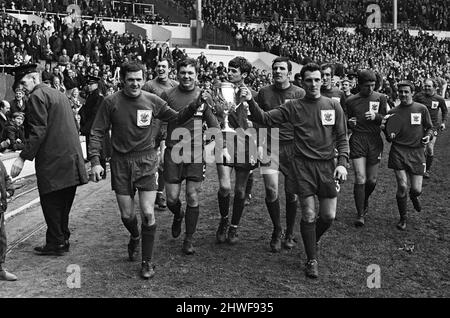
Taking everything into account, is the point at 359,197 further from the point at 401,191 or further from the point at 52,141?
the point at 52,141

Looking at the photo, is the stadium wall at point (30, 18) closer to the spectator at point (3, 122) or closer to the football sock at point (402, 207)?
the spectator at point (3, 122)

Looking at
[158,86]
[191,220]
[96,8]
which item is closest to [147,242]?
[191,220]

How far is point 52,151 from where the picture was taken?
5.84 m

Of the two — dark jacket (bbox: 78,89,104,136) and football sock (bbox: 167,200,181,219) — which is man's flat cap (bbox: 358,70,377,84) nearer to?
football sock (bbox: 167,200,181,219)

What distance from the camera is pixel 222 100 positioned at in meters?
5.45

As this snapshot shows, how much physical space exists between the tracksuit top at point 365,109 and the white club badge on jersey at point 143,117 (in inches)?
124

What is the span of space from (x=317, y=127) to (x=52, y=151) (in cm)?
268

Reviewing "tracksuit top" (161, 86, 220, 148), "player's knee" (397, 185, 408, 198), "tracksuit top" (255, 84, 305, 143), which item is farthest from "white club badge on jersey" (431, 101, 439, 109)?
"tracksuit top" (161, 86, 220, 148)

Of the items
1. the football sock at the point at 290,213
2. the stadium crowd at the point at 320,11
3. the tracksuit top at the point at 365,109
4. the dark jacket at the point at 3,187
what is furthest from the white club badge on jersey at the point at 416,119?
the stadium crowd at the point at 320,11

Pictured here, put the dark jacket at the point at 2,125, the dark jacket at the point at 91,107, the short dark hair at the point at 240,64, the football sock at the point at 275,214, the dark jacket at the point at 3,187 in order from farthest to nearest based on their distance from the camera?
the dark jacket at the point at 2,125 → the dark jacket at the point at 91,107 → the football sock at the point at 275,214 → the short dark hair at the point at 240,64 → the dark jacket at the point at 3,187

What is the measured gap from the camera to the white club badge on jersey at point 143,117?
5.38m

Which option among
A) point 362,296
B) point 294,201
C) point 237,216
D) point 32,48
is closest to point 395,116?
point 294,201
